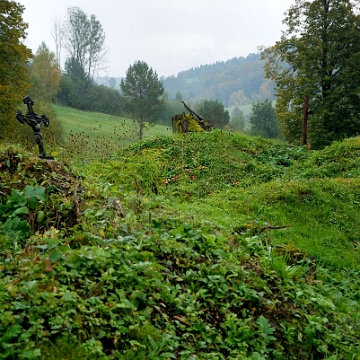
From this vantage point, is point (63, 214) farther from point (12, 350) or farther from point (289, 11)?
point (289, 11)

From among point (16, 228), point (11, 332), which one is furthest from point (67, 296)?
point (16, 228)

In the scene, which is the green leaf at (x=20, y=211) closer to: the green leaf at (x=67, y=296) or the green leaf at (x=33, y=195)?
the green leaf at (x=33, y=195)

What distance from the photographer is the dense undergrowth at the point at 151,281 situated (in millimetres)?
2556

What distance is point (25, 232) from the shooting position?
3.57m

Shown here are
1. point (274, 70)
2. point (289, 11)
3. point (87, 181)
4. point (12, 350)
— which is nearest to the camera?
point (12, 350)

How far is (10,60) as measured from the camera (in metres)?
18.2

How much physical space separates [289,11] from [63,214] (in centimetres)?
2296

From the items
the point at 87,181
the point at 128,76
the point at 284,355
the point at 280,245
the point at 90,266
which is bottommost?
the point at 284,355

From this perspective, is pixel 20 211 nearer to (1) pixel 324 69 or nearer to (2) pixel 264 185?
(2) pixel 264 185

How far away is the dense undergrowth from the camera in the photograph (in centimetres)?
256

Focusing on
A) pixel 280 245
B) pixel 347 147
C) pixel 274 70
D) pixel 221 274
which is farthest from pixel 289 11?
pixel 221 274

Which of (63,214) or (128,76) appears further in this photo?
(128,76)

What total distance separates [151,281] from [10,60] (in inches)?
746

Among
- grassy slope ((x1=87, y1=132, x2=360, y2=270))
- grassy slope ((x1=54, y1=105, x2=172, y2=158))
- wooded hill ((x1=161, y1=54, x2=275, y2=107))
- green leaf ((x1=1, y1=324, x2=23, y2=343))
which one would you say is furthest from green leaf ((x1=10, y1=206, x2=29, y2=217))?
wooded hill ((x1=161, y1=54, x2=275, y2=107))
